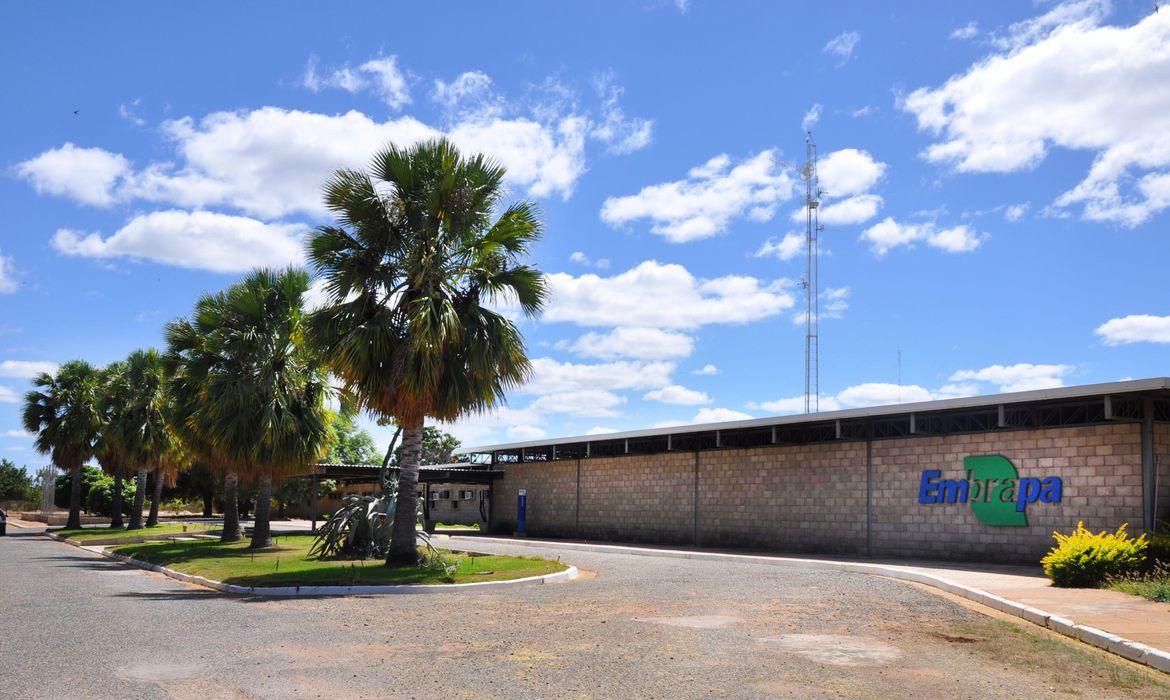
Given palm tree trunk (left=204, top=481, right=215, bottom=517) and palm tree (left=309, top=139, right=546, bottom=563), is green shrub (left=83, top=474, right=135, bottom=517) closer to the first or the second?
palm tree trunk (left=204, top=481, right=215, bottom=517)

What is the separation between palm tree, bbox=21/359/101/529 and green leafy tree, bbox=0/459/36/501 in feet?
125

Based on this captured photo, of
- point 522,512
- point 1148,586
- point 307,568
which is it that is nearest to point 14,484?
point 522,512

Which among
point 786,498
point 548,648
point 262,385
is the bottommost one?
point 548,648

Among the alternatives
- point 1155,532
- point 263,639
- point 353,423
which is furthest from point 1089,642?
point 353,423

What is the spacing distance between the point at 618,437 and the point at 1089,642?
26.3m

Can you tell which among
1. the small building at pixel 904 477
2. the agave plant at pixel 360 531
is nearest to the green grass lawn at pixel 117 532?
the small building at pixel 904 477

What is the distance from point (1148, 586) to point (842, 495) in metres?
13.4

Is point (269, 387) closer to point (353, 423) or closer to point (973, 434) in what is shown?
point (353, 423)

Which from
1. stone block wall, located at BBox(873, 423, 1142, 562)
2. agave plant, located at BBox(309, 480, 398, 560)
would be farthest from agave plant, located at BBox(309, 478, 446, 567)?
stone block wall, located at BBox(873, 423, 1142, 562)

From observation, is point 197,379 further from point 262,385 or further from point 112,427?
point 112,427

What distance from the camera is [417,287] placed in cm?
1956

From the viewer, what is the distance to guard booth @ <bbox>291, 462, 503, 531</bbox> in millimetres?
40969

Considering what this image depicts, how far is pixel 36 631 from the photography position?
444 inches

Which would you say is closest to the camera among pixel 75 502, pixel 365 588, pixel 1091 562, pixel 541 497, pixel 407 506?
pixel 1091 562
